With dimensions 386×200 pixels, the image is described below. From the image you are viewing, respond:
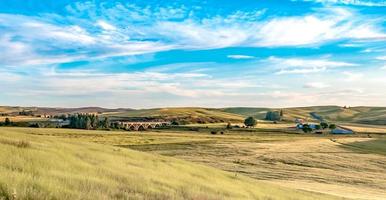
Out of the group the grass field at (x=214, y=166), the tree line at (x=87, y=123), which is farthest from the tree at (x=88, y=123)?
the grass field at (x=214, y=166)

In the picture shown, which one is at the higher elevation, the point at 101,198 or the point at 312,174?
the point at 101,198

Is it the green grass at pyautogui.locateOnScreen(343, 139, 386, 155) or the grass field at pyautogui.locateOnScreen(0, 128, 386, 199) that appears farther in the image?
the green grass at pyautogui.locateOnScreen(343, 139, 386, 155)

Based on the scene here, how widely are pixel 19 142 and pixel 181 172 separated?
8.33m

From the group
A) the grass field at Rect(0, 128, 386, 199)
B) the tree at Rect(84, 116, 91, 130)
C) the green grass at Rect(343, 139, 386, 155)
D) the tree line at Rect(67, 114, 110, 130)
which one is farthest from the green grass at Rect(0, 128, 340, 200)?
the tree line at Rect(67, 114, 110, 130)

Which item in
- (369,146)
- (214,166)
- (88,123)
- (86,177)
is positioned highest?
(86,177)

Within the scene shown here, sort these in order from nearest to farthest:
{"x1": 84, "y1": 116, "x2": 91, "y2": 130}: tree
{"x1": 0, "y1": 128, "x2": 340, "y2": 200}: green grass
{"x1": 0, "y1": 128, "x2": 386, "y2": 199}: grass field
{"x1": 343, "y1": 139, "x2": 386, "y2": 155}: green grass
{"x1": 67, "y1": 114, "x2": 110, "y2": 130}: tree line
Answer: {"x1": 0, "y1": 128, "x2": 340, "y2": 200}: green grass, {"x1": 0, "y1": 128, "x2": 386, "y2": 199}: grass field, {"x1": 343, "y1": 139, "x2": 386, "y2": 155}: green grass, {"x1": 84, "y1": 116, "x2": 91, "y2": 130}: tree, {"x1": 67, "y1": 114, "x2": 110, "y2": 130}: tree line

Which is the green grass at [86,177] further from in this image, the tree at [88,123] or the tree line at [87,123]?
the tree line at [87,123]

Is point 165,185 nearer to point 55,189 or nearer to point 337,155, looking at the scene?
point 55,189

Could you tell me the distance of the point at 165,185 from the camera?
18000 millimetres

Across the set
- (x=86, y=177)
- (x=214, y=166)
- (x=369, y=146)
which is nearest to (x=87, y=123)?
(x=369, y=146)

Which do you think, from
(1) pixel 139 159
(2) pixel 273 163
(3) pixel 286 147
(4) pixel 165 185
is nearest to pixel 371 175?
(2) pixel 273 163

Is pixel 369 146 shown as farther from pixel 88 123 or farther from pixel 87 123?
pixel 88 123

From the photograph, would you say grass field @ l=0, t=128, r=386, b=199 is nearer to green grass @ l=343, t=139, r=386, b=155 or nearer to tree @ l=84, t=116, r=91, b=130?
green grass @ l=343, t=139, r=386, b=155

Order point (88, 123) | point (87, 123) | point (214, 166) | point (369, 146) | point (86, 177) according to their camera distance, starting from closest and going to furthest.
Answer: point (86, 177) < point (214, 166) < point (369, 146) < point (87, 123) < point (88, 123)
